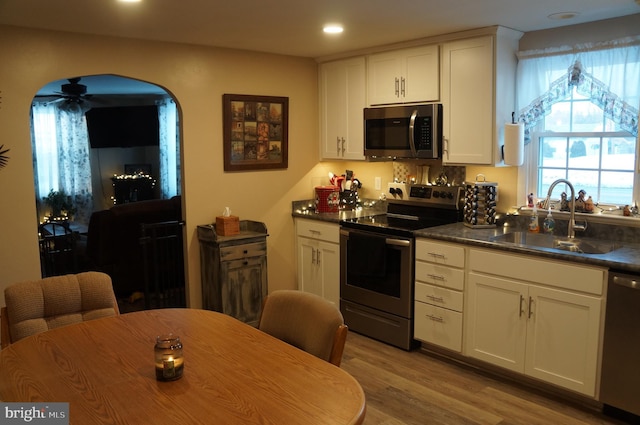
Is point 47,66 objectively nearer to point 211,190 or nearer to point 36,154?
point 211,190

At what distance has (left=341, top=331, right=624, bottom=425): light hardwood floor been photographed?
307 cm

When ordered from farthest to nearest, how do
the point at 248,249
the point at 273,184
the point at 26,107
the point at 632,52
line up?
the point at 273,184 → the point at 248,249 → the point at 26,107 → the point at 632,52

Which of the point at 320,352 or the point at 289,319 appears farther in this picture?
the point at 289,319

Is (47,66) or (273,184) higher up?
(47,66)

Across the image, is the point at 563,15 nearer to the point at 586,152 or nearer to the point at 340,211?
the point at 586,152

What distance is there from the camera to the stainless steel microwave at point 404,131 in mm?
4102

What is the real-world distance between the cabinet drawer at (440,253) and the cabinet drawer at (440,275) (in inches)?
1.5

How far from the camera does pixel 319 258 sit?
4766mm

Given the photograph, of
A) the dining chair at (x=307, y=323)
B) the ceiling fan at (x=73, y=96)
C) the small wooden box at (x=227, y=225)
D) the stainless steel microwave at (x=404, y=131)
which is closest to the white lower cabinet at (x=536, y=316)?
the stainless steel microwave at (x=404, y=131)

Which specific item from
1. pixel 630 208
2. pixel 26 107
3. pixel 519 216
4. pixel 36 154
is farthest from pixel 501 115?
pixel 36 154

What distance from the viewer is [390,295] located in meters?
4.11

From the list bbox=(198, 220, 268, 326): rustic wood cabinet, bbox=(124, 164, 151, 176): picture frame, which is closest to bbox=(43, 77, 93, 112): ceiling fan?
bbox=(124, 164, 151, 176): picture frame

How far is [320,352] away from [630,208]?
7.97 ft

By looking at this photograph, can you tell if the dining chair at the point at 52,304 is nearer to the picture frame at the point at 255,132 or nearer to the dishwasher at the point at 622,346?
the picture frame at the point at 255,132
